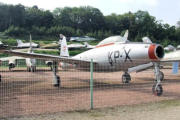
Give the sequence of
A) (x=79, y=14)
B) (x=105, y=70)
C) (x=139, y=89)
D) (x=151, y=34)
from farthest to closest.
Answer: (x=79, y=14), (x=151, y=34), (x=105, y=70), (x=139, y=89)

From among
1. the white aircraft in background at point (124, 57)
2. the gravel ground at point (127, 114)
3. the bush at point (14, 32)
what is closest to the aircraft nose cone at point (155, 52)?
the white aircraft in background at point (124, 57)

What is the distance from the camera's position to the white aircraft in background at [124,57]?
11.3 m

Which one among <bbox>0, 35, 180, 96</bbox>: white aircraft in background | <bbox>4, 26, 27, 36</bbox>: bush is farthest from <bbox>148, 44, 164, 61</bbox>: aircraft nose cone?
<bbox>4, 26, 27, 36</bbox>: bush

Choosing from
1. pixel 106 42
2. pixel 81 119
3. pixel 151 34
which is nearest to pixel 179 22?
pixel 151 34

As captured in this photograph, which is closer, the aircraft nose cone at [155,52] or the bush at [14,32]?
the aircraft nose cone at [155,52]

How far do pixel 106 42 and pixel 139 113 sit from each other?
757 cm

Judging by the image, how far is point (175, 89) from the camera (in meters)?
12.3

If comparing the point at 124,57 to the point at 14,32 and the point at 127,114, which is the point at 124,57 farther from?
the point at 14,32

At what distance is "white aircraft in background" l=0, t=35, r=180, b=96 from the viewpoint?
37.0ft

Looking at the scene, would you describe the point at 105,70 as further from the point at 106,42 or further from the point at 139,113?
the point at 139,113

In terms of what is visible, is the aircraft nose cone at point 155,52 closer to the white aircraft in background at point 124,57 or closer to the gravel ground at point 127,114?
the white aircraft in background at point 124,57

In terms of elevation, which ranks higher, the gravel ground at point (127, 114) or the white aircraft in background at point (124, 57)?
the white aircraft in background at point (124, 57)

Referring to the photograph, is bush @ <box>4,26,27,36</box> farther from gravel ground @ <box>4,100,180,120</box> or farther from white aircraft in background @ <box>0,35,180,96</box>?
gravel ground @ <box>4,100,180,120</box>

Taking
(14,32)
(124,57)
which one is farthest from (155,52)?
(14,32)
